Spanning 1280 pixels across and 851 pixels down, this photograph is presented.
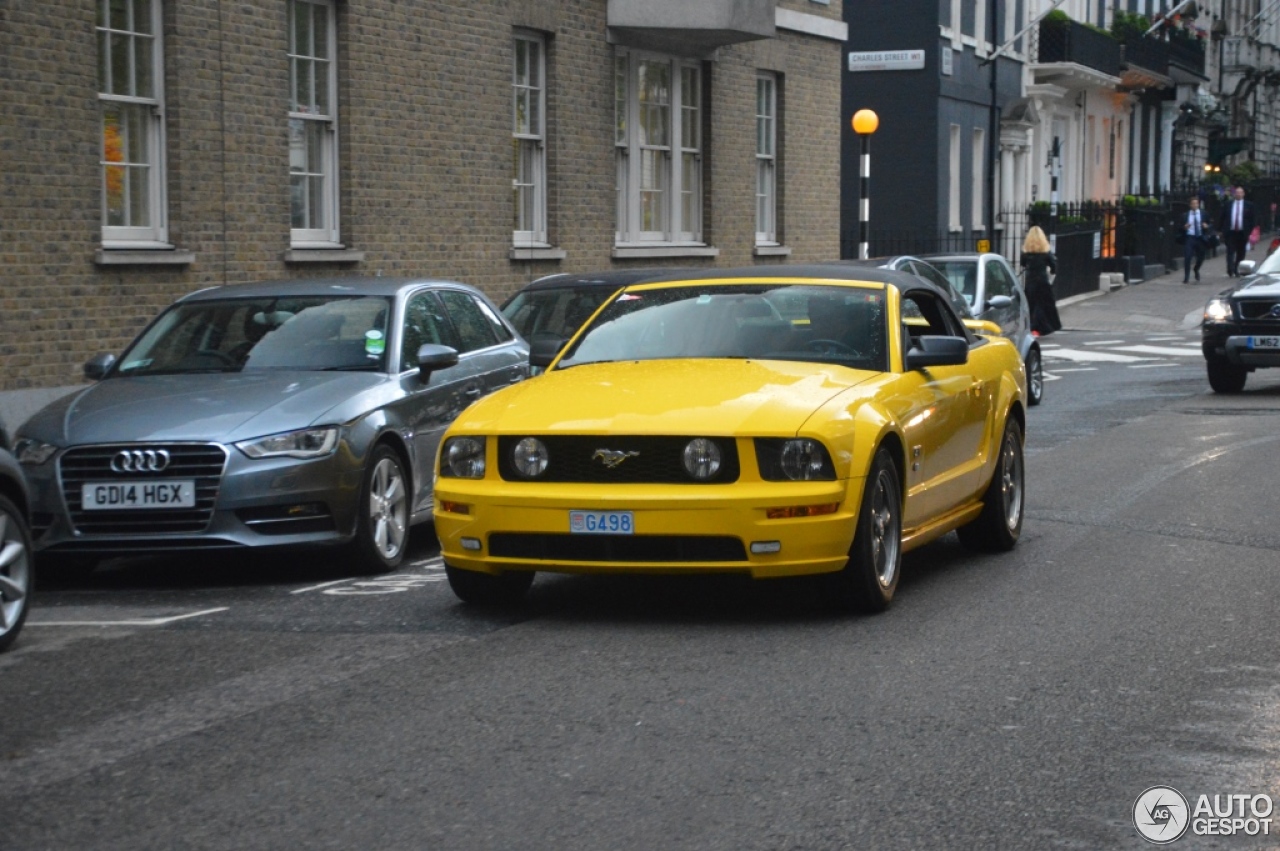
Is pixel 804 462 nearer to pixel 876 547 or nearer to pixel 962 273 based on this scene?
pixel 876 547

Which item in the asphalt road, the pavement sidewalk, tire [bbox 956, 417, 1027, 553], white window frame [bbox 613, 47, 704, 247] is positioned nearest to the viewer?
the asphalt road

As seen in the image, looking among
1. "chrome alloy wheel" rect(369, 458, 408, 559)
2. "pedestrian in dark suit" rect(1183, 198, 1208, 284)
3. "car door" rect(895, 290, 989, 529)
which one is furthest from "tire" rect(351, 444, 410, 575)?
"pedestrian in dark suit" rect(1183, 198, 1208, 284)

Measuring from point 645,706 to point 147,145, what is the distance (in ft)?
38.2

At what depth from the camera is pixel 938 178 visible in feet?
135

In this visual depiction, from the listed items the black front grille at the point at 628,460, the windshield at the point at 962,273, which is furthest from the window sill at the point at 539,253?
the black front grille at the point at 628,460

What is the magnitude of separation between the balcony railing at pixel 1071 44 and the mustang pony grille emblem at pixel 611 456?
4110 centimetres

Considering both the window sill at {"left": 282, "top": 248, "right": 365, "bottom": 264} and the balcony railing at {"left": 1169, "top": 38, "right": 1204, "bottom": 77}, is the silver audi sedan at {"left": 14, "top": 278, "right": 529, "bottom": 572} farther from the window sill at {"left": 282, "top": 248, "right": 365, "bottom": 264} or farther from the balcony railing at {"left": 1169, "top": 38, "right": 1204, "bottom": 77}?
the balcony railing at {"left": 1169, "top": 38, "right": 1204, "bottom": 77}

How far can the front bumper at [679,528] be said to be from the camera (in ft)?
25.8

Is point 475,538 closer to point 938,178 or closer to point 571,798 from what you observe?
point 571,798

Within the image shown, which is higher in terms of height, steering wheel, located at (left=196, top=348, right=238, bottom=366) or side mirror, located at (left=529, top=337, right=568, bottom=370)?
side mirror, located at (left=529, top=337, right=568, bottom=370)

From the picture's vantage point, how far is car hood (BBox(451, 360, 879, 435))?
26.2 ft

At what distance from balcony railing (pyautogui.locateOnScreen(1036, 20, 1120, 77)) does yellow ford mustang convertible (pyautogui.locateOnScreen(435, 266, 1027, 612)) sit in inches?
1547

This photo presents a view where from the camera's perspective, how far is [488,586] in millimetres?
8633

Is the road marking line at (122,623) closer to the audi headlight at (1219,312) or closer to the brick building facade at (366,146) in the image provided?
the brick building facade at (366,146)
